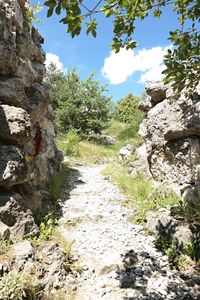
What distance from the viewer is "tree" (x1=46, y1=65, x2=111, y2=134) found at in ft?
90.0

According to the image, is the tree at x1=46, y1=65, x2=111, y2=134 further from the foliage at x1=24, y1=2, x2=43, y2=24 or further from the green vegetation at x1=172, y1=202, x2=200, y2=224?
the green vegetation at x1=172, y1=202, x2=200, y2=224

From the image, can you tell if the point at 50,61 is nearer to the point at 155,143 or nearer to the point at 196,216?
the point at 155,143

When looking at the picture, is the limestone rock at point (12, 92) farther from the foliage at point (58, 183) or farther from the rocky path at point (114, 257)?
the rocky path at point (114, 257)

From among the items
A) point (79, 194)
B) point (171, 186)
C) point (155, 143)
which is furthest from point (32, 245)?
point (155, 143)

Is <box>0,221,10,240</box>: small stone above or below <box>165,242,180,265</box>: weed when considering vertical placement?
above

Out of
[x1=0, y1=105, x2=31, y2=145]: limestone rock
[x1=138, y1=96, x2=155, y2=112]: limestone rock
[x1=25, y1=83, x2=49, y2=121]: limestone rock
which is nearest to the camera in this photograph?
[x1=0, y1=105, x2=31, y2=145]: limestone rock

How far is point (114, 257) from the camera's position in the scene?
7906 millimetres

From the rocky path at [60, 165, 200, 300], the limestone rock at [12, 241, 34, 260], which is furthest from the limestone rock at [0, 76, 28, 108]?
the limestone rock at [12, 241, 34, 260]

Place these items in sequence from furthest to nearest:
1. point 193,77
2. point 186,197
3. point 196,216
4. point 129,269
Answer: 1. point 186,197
2. point 196,216
3. point 129,269
4. point 193,77

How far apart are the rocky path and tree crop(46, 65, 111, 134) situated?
16.1 m

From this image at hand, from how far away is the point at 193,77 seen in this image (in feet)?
22.3

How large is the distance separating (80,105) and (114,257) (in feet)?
71.5

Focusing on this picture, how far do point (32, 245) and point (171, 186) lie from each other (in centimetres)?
657

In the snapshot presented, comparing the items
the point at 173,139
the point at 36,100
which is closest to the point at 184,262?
the point at 173,139
